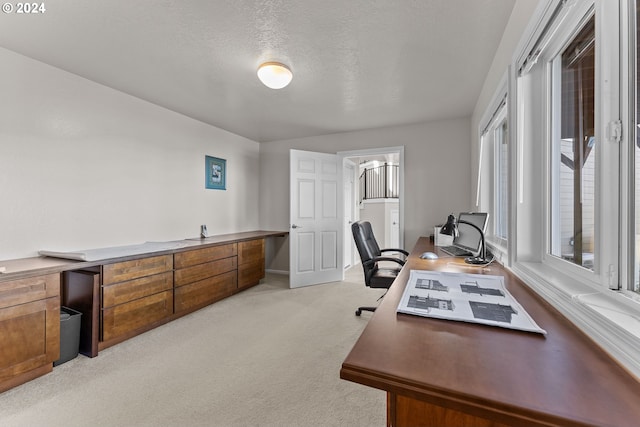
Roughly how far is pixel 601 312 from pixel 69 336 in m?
3.15

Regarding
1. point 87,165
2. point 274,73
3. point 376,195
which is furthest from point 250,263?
point 376,195

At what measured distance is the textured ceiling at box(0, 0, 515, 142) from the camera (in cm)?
172

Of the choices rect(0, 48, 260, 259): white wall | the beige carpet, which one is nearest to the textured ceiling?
rect(0, 48, 260, 259): white wall

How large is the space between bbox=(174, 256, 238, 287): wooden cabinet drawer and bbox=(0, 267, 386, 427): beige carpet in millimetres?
434

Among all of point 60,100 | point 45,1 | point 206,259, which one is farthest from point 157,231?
point 45,1

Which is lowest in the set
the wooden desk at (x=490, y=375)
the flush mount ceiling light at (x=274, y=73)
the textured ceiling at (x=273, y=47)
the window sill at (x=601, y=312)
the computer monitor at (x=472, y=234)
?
the wooden desk at (x=490, y=375)

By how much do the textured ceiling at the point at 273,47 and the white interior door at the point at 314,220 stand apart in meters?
1.16

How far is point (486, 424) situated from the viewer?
60 centimetres

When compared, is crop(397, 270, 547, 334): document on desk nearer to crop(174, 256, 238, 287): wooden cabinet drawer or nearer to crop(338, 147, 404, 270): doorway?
crop(174, 256, 238, 287): wooden cabinet drawer

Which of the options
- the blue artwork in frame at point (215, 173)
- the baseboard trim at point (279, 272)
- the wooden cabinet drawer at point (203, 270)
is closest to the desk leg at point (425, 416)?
the wooden cabinet drawer at point (203, 270)

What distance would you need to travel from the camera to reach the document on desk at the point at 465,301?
904 millimetres

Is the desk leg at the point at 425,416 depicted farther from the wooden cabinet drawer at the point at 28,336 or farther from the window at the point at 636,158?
the wooden cabinet drawer at the point at 28,336

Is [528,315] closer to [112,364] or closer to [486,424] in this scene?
[486,424]

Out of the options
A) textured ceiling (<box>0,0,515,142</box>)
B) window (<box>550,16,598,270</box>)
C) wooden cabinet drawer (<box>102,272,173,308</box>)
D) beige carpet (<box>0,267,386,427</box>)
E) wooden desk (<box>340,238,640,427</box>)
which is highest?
textured ceiling (<box>0,0,515,142</box>)
